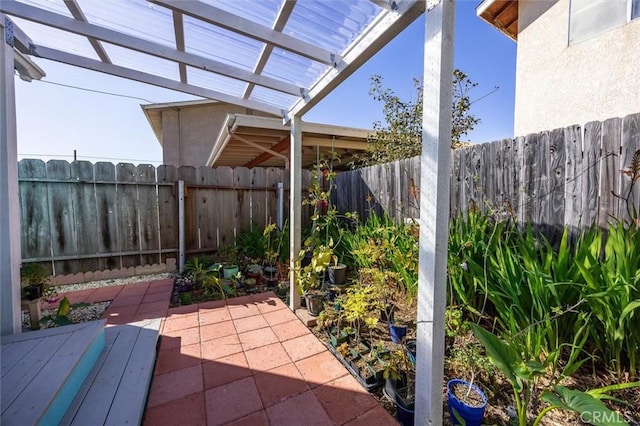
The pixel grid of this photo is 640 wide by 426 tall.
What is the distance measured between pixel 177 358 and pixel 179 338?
0.32 m

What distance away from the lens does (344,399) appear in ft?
5.48

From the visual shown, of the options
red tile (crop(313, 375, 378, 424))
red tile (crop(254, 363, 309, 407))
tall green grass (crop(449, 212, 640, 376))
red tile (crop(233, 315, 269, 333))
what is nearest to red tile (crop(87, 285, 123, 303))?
red tile (crop(233, 315, 269, 333))

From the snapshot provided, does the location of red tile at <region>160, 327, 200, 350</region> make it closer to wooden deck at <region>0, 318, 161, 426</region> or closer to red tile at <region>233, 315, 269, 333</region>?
wooden deck at <region>0, 318, 161, 426</region>

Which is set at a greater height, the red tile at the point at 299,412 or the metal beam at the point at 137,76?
the metal beam at the point at 137,76

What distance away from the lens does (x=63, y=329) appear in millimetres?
2082

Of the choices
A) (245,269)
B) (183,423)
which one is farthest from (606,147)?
(245,269)

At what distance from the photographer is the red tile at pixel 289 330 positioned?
8.01 feet

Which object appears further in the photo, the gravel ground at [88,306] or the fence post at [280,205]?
the fence post at [280,205]

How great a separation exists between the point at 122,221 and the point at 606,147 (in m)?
5.67

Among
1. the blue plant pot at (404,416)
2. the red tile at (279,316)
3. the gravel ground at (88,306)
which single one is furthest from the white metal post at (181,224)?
the blue plant pot at (404,416)

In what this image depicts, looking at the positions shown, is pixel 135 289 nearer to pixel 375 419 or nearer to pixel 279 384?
pixel 279 384

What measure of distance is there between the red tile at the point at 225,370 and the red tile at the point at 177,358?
14 centimetres

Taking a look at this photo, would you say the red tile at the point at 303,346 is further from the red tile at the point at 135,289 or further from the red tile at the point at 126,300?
the red tile at the point at 135,289

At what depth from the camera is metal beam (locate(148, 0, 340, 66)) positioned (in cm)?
165
